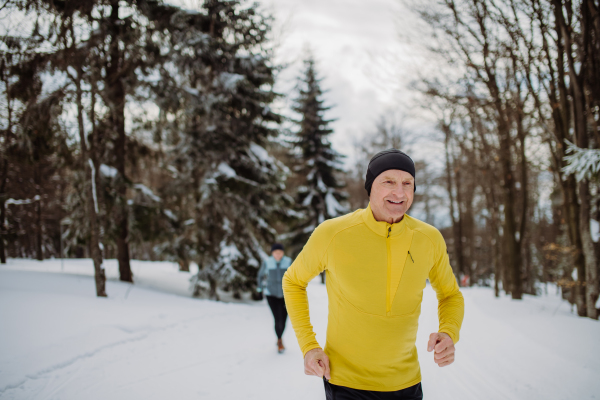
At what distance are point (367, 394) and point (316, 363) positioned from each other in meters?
0.35

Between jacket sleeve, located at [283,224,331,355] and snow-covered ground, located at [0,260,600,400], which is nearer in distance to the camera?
jacket sleeve, located at [283,224,331,355]

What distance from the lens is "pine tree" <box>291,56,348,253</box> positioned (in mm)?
20891

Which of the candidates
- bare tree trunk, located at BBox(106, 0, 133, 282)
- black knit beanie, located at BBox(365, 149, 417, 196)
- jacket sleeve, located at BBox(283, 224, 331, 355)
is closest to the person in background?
jacket sleeve, located at BBox(283, 224, 331, 355)

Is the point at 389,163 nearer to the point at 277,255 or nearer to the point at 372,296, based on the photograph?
the point at 372,296

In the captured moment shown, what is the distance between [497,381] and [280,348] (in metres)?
3.55

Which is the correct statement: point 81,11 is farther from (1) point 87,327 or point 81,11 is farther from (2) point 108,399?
(2) point 108,399

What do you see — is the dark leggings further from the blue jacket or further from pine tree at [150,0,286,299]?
pine tree at [150,0,286,299]

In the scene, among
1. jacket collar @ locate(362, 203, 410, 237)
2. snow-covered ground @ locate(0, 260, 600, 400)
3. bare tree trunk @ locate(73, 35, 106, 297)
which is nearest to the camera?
jacket collar @ locate(362, 203, 410, 237)

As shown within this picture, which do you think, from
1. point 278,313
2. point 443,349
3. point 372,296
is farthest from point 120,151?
point 443,349

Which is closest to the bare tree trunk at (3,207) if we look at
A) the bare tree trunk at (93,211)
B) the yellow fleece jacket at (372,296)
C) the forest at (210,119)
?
the forest at (210,119)

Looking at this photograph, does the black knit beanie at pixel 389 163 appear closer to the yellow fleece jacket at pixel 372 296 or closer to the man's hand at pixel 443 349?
the yellow fleece jacket at pixel 372 296

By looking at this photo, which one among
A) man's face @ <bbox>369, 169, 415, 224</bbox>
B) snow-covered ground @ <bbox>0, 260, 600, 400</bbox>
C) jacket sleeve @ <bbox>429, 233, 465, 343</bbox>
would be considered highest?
man's face @ <bbox>369, 169, 415, 224</bbox>

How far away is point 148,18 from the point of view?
12211mm

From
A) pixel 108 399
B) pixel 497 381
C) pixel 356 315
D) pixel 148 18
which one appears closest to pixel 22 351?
pixel 108 399
